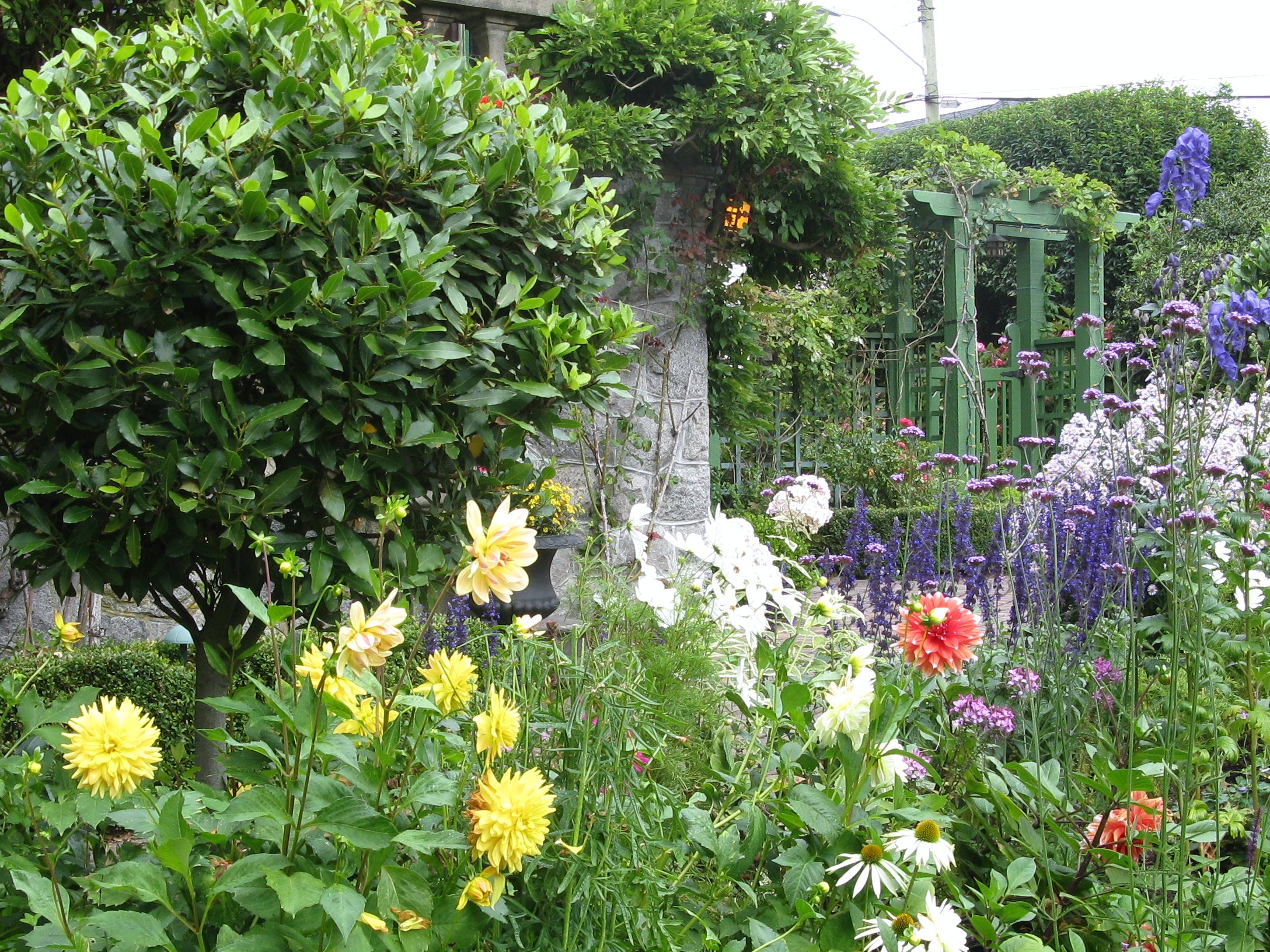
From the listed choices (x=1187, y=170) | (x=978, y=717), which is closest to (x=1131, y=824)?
(x=978, y=717)

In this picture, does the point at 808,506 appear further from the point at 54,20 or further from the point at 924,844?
the point at 924,844

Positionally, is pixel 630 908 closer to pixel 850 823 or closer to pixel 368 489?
pixel 850 823

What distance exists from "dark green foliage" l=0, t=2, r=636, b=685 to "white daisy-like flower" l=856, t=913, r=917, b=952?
914 millimetres

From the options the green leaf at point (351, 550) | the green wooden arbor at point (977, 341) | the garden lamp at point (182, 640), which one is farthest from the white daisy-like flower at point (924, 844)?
the green wooden arbor at point (977, 341)

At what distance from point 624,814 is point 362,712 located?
314 millimetres

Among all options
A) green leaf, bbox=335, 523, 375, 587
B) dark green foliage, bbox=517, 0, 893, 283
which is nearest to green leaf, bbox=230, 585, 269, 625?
green leaf, bbox=335, 523, 375, 587

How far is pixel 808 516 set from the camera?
559cm

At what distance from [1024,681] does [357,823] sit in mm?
1509

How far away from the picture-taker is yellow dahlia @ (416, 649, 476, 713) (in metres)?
1.15

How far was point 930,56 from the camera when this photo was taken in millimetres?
17641

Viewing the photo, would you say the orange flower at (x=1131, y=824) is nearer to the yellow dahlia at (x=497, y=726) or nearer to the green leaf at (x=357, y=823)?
the yellow dahlia at (x=497, y=726)

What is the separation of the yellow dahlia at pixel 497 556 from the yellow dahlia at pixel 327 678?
16 cm

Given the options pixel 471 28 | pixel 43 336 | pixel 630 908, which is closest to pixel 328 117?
pixel 43 336

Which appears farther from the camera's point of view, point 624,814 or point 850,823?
point 850,823
